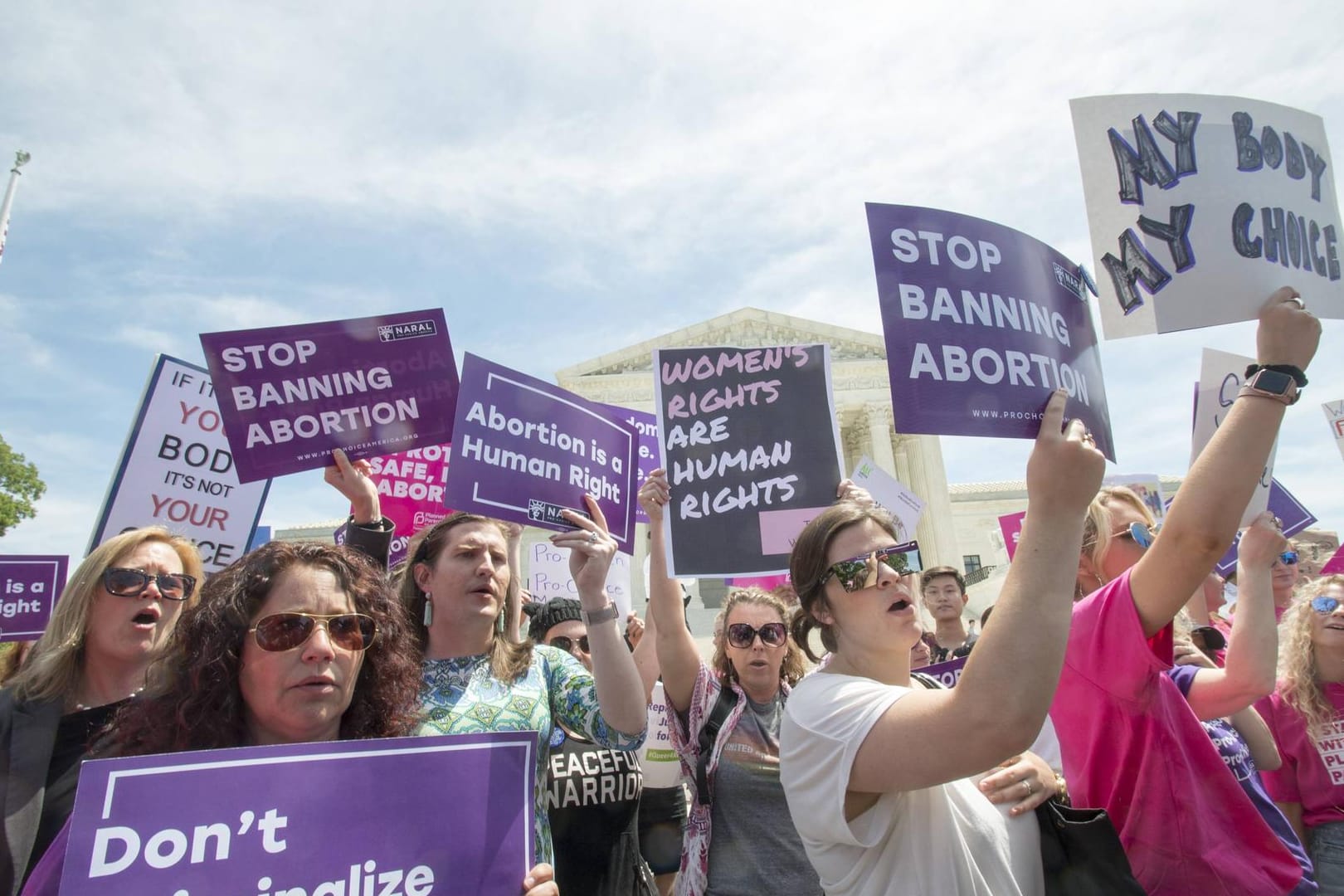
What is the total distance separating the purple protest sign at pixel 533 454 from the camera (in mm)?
3484

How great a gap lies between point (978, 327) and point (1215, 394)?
1288 mm

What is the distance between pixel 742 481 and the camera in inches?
144

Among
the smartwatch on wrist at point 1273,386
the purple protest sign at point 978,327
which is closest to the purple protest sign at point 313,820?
the purple protest sign at point 978,327

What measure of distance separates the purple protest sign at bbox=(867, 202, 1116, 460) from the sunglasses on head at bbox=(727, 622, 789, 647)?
137 cm

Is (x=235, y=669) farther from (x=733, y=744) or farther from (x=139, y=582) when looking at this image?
(x=733, y=744)

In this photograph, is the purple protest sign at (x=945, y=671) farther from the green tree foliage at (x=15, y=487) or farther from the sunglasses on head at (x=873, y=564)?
the green tree foliage at (x=15, y=487)

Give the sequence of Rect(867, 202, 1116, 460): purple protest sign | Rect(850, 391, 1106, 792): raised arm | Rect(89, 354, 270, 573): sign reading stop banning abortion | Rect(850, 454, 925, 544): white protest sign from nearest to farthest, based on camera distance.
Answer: Rect(850, 391, 1106, 792): raised arm
Rect(867, 202, 1116, 460): purple protest sign
Rect(89, 354, 270, 573): sign reading stop banning abortion
Rect(850, 454, 925, 544): white protest sign

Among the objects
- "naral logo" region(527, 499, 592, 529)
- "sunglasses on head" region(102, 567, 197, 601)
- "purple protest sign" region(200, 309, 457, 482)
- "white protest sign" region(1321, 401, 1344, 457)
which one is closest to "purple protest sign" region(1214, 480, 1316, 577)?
"white protest sign" region(1321, 401, 1344, 457)

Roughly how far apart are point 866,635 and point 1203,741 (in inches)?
40.4

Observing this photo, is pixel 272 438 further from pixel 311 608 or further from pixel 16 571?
pixel 16 571

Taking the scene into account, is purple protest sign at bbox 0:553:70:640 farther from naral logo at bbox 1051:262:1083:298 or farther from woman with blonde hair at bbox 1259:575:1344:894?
woman with blonde hair at bbox 1259:575:1344:894

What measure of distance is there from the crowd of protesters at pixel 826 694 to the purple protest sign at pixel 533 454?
0.36 m

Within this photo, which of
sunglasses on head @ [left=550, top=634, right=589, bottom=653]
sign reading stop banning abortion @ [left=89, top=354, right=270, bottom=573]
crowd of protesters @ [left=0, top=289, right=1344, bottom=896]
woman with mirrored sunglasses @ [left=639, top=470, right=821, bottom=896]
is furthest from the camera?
sunglasses on head @ [left=550, top=634, right=589, bottom=653]

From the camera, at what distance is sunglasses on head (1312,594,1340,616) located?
3.48 metres
